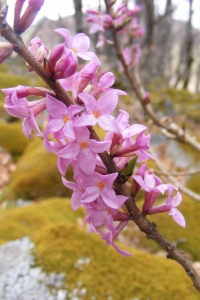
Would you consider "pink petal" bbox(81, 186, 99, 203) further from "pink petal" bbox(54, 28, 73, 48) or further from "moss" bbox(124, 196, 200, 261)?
"moss" bbox(124, 196, 200, 261)

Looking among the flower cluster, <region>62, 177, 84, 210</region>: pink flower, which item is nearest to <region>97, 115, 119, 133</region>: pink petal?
the flower cluster

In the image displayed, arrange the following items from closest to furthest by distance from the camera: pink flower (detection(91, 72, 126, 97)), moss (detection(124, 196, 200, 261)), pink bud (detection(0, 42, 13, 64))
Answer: pink bud (detection(0, 42, 13, 64)) → pink flower (detection(91, 72, 126, 97)) → moss (detection(124, 196, 200, 261))

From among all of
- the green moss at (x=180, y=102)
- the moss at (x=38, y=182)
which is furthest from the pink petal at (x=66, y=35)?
the green moss at (x=180, y=102)

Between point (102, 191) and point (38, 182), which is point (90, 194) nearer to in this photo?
point (102, 191)

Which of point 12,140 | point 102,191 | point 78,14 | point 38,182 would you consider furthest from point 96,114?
point 12,140

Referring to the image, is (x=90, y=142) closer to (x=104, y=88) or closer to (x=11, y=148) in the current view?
(x=104, y=88)

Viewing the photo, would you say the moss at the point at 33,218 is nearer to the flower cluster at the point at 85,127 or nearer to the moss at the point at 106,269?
the moss at the point at 106,269
